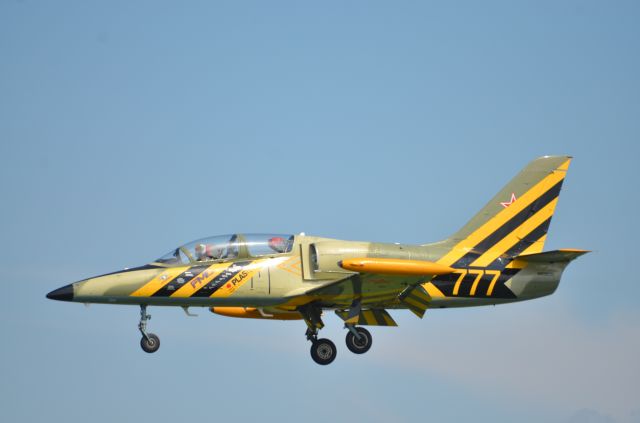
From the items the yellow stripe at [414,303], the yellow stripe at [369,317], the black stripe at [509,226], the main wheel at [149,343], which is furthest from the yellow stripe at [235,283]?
the black stripe at [509,226]

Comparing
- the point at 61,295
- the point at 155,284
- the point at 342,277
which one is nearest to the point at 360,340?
the point at 342,277

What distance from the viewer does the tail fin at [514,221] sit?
2784 cm

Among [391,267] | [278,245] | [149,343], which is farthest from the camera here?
[278,245]

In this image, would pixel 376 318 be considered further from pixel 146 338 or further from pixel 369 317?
pixel 146 338

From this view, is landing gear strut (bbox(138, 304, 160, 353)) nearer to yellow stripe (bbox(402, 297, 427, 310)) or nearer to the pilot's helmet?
the pilot's helmet

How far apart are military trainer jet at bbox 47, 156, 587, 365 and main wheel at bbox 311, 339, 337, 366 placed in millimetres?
26

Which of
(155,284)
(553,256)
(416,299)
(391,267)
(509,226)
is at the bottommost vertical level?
(416,299)

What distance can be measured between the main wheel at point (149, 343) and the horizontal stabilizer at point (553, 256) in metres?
9.48

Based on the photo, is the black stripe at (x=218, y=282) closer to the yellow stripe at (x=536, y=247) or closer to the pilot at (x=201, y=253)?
the pilot at (x=201, y=253)

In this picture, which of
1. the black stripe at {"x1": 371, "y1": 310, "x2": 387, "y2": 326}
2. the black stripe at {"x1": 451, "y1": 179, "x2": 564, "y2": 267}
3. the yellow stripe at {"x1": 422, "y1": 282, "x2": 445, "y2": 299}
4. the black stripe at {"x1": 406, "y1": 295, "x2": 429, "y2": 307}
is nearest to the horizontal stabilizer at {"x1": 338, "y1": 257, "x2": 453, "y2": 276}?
the black stripe at {"x1": 406, "y1": 295, "x2": 429, "y2": 307}

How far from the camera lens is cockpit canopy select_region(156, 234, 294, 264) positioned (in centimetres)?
2620

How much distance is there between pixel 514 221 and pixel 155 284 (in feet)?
32.1

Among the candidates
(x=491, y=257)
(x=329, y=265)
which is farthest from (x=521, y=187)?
(x=329, y=265)

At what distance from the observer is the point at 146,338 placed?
25.7 metres
